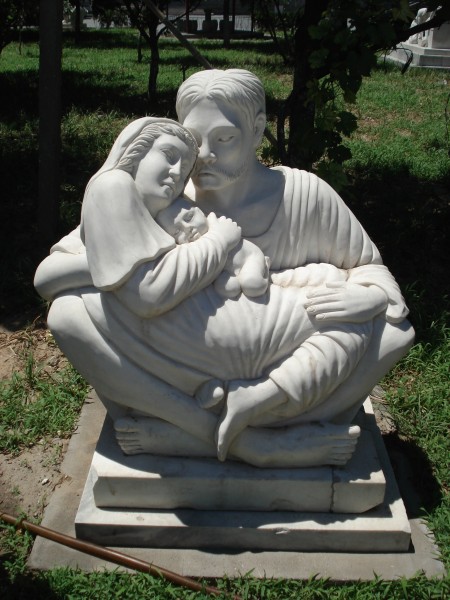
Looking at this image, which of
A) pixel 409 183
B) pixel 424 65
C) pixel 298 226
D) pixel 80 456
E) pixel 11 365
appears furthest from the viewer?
pixel 424 65

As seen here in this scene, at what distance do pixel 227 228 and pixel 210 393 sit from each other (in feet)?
2.03

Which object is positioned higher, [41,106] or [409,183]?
[41,106]

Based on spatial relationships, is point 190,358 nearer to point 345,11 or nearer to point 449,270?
point 345,11

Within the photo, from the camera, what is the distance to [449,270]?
505 cm

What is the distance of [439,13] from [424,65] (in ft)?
29.4

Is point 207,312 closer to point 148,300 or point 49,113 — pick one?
point 148,300

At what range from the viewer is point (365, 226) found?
5484 millimetres

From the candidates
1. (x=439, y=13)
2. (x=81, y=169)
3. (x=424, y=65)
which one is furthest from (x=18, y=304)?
(x=424, y=65)

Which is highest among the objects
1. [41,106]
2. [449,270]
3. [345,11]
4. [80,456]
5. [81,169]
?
[345,11]

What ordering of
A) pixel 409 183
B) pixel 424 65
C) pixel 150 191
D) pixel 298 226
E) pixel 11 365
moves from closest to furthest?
pixel 150 191, pixel 298 226, pixel 11 365, pixel 409 183, pixel 424 65

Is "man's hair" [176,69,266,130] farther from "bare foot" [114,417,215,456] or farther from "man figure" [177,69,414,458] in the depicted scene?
"bare foot" [114,417,215,456]

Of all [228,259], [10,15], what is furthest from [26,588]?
[10,15]

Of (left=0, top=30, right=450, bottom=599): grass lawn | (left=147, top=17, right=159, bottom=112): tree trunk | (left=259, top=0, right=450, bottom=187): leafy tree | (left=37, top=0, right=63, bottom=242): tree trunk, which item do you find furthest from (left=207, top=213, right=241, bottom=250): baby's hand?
(left=147, top=17, right=159, bottom=112): tree trunk

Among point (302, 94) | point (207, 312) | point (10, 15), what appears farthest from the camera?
point (10, 15)
